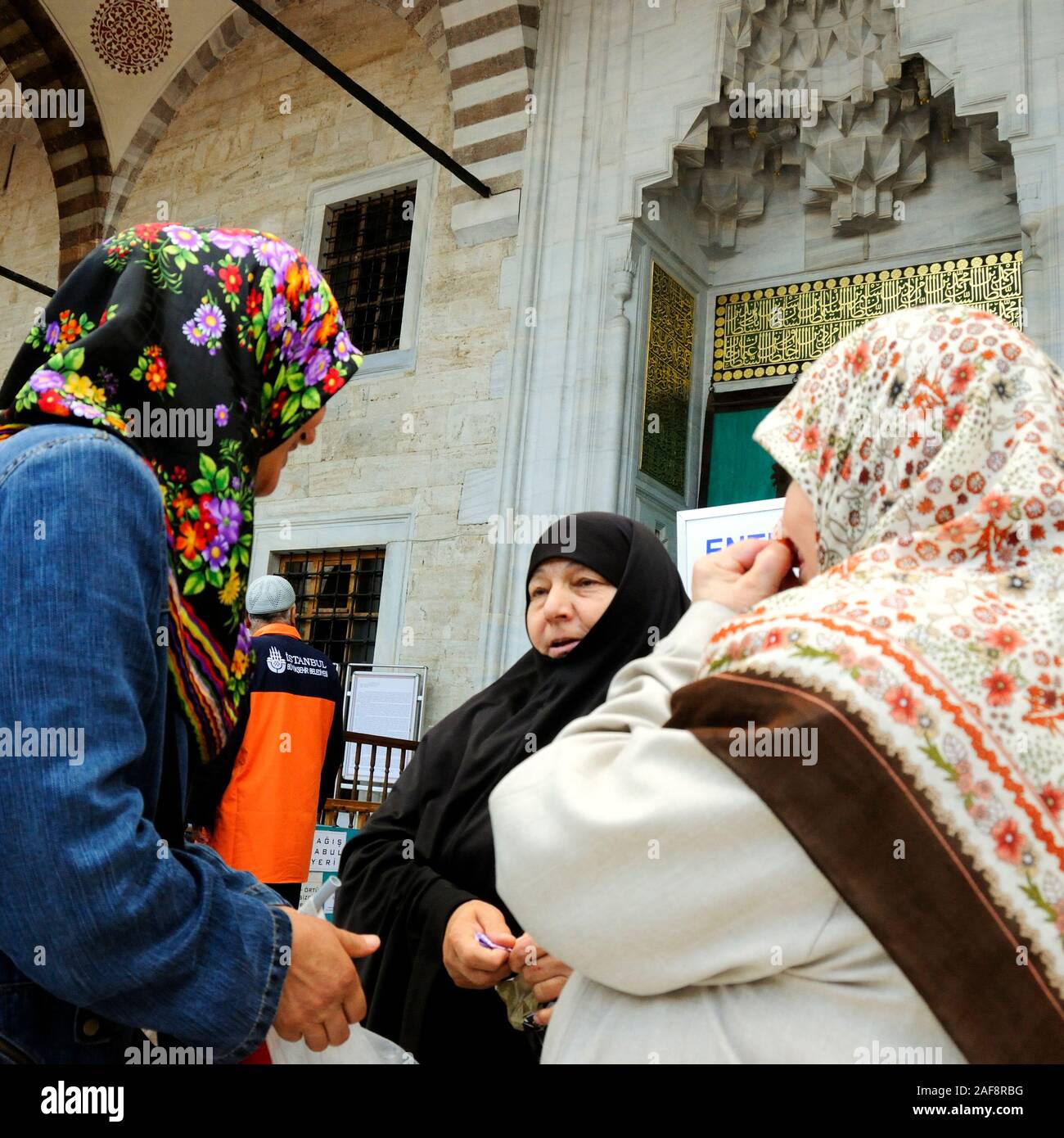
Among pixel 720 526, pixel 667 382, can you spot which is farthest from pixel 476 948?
pixel 667 382

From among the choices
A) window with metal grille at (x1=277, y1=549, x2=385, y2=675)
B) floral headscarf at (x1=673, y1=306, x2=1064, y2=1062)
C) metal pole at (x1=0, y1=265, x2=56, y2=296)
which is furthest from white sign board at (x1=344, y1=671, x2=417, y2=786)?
floral headscarf at (x1=673, y1=306, x2=1064, y2=1062)

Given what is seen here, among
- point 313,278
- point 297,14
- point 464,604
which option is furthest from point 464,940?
point 297,14

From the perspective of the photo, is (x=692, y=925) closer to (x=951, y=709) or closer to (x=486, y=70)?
(x=951, y=709)

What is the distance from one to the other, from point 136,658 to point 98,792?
12cm

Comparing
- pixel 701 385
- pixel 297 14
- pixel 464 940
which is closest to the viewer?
pixel 464 940

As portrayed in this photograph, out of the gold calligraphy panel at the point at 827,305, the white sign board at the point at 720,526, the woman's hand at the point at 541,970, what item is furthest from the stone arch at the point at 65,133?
the woman's hand at the point at 541,970

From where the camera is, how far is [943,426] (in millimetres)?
932

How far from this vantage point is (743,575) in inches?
44.5

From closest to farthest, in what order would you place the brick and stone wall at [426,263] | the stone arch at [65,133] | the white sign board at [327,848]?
1. the white sign board at [327,848]
2. the brick and stone wall at [426,263]
3. the stone arch at [65,133]

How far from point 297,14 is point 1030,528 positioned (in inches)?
351

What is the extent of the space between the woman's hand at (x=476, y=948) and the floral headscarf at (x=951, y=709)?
741 millimetres

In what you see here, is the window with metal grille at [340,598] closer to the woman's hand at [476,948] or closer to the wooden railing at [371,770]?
the wooden railing at [371,770]

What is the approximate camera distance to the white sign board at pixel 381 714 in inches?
245
